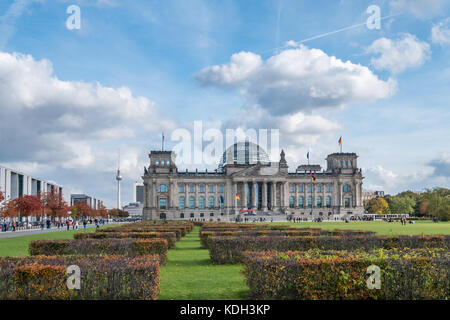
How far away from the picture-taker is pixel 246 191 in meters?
143

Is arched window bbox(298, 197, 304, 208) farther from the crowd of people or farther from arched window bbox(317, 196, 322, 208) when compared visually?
the crowd of people

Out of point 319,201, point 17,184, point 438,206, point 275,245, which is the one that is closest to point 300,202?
point 319,201

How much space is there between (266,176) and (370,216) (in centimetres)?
3428

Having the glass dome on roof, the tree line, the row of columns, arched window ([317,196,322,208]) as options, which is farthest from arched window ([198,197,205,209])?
the tree line

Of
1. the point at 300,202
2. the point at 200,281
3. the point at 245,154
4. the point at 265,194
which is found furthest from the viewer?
the point at 245,154

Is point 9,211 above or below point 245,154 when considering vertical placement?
below

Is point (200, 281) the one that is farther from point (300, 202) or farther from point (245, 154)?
point (245, 154)

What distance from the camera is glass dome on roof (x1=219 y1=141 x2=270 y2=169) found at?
153 m

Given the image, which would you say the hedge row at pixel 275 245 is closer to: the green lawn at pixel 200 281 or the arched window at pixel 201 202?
the green lawn at pixel 200 281

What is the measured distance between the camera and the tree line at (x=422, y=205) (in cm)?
10074

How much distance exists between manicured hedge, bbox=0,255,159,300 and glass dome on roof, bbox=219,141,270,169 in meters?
141

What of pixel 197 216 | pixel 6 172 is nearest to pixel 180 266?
pixel 6 172

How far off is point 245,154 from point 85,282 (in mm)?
142613
